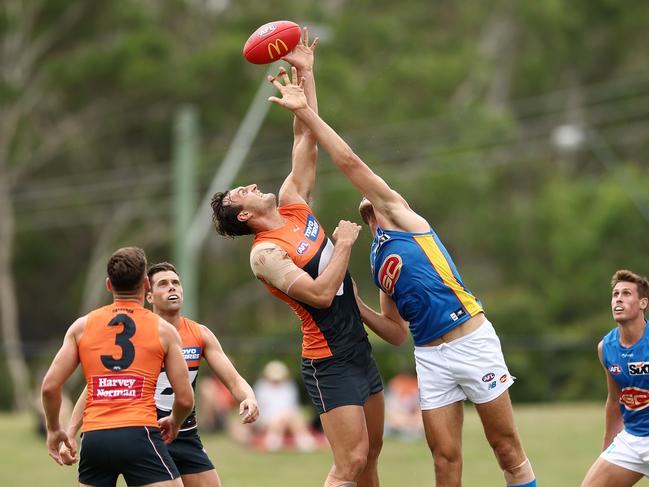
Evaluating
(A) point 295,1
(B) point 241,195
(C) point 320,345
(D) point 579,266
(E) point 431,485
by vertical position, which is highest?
(A) point 295,1

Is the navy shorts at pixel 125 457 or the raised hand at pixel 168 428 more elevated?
the raised hand at pixel 168 428

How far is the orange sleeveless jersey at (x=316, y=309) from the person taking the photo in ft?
26.3

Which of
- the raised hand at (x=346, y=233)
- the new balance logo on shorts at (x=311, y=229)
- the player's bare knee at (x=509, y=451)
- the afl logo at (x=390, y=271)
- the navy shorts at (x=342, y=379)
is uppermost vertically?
the new balance logo on shorts at (x=311, y=229)

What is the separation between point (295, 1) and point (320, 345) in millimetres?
32759

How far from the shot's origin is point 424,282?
26.1 ft

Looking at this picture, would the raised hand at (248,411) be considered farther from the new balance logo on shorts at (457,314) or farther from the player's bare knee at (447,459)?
the new balance logo on shorts at (457,314)

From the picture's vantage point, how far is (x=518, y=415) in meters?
22.3

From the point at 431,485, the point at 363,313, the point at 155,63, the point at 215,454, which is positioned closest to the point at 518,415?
the point at 215,454

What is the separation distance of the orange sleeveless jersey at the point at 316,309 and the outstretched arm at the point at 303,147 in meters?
0.36

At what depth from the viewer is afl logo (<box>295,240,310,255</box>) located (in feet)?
26.3

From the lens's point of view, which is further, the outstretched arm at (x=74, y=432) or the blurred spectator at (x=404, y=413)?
the blurred spectator at (x=404, y=413)

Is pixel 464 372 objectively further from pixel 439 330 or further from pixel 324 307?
pixel 324 307

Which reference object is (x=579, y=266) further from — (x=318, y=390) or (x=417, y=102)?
(x=318, y=390)

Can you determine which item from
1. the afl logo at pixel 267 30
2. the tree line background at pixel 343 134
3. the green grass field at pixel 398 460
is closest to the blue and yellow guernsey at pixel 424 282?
the afl logo at pixel 267 30
